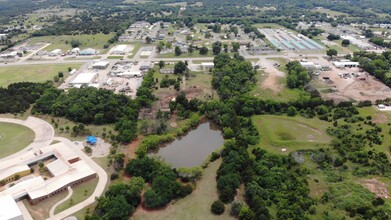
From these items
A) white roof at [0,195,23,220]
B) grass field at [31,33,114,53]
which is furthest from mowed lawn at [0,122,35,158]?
grass field at [31,33,114,53]

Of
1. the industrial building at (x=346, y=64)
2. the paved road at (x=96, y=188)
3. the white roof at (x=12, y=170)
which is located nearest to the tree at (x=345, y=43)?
the industrial building at (x=346, y=64)

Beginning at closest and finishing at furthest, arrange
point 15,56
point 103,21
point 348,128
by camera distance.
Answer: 1. point 348,128
2. point 15,56
3. point 103,21

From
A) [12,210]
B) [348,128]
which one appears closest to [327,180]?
[348,128]

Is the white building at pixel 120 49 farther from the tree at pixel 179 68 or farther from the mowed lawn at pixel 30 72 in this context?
the tree at pixel 179 68

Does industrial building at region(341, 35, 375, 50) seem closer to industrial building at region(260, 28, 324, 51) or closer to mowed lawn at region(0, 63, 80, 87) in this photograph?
industrial building at region(260, 28, 324, 51)

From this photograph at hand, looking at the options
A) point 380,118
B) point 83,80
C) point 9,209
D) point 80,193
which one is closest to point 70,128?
point 80,193

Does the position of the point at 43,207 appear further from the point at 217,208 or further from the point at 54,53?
the point at 54,53

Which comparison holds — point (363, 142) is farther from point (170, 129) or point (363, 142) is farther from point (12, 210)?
point (12, 210)
